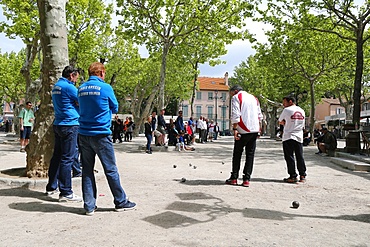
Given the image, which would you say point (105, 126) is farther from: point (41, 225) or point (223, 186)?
point (223, 186)

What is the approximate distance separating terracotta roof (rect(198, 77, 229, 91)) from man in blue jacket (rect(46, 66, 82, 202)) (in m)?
87.6

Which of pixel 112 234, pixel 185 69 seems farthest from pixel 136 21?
pixel 185 69

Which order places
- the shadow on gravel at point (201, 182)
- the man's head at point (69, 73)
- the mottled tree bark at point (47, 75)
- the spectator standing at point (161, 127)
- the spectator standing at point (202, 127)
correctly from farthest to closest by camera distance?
the spectator standing at point (202, 127)
the spectator standing at point (161, 127)
the shadow on gravel at point (201, 182)
the mottled tree bark at point (47, 75)
the man's head at point (69, 73)

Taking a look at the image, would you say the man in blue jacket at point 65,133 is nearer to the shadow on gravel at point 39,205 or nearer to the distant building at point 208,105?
the shadow on gravel at point 39,205

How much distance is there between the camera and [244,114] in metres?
7.02

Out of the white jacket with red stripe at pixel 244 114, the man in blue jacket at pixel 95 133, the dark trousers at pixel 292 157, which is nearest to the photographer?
the man in blue jacket at pixel 95 133

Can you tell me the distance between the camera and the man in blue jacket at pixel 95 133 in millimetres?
4688

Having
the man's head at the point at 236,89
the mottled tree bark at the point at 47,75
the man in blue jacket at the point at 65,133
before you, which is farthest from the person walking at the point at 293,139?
the mottled tree bark at the point at 47,75

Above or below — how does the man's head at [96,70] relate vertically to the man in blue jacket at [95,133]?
above

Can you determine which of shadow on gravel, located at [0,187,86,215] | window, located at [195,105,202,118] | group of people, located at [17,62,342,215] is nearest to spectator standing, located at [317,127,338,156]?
group of people, located at [17,62,342,215]

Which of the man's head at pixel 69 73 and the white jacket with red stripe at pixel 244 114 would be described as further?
the white jacket with red stripe at pixel 244 114

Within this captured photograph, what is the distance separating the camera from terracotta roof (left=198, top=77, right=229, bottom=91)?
94.2 metres

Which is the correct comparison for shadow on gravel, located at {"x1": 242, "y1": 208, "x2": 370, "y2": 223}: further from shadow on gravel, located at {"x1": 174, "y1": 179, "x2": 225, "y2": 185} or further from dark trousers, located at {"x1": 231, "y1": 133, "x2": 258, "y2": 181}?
shadow on gravel, located at {"x1": 174, "y1": 179, "x2": 225, "y2": 185}

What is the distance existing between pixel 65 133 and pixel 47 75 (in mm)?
1920
